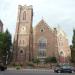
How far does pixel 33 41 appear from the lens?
9031cm

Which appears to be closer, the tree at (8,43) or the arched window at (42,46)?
the tree at (8,43)

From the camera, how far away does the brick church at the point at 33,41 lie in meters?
87.1

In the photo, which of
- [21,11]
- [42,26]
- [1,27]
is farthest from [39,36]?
[1,27]

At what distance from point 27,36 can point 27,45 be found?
305cm

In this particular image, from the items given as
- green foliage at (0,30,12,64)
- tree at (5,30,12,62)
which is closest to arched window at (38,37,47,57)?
tree at (5,30,12,62)

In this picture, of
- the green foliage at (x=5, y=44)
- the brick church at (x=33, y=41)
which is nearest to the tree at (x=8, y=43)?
the green foliage at (x=5, y=44)

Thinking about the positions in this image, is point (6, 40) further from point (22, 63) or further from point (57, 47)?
point (57, 47)

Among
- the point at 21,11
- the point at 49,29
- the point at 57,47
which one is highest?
the point at 21,11

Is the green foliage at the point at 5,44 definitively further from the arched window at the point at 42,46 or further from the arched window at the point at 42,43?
the arched window at the point at 42,43

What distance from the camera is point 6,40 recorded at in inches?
3322

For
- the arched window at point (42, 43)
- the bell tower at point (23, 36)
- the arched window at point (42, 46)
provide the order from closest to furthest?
the bell tower at point (23, 36)
the arched window at point (42, 46)
the arched window at point (42, 43)

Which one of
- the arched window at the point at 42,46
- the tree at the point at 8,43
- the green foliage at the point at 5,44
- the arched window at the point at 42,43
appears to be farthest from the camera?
the arched window at the point at 42,43

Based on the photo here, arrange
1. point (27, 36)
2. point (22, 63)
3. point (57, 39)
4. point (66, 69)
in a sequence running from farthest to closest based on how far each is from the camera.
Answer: point (57, 39)
point (27, 36)
point (22, 63)
point (66, 69)

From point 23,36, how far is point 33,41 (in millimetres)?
3930
